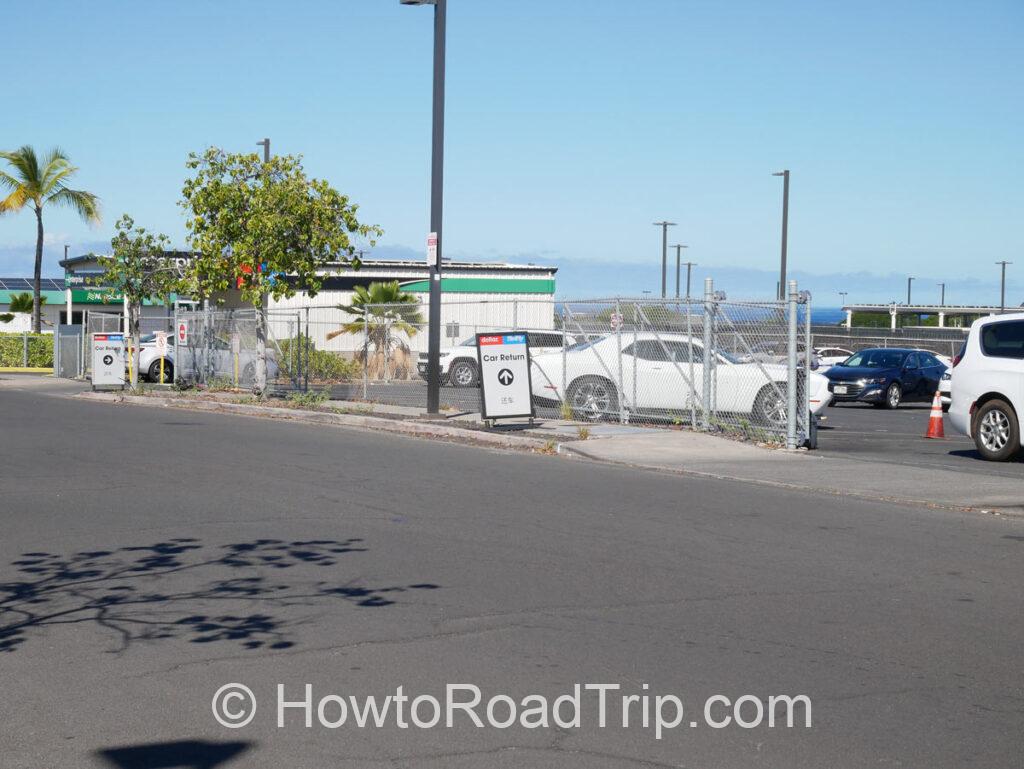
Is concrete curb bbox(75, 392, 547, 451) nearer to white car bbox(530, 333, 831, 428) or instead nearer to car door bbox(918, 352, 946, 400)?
white car bbox(530, 333, 831, 428)

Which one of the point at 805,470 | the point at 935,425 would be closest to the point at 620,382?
the point at 935,425

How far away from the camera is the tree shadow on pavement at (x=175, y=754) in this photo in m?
4.63

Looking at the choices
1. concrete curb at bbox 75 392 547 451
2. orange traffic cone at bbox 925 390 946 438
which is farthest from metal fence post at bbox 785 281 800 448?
orange traffic cone at bbox 925 390 946 438

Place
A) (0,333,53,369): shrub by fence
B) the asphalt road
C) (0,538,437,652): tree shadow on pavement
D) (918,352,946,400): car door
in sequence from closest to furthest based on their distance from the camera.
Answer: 1. the asphalt road
2. (0,538,437,652): tree shadow on pavement
3. (918,352,946,400): car door
4. (0,333,53,369): shrub by fence

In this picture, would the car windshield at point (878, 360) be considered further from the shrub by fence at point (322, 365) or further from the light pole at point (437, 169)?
the light pole at point (437, 169)

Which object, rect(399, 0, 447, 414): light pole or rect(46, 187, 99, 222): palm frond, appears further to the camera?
rect(46, 187, 99, 222): palm frond

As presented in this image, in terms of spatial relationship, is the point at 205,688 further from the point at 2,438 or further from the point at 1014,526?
the point at 2,438

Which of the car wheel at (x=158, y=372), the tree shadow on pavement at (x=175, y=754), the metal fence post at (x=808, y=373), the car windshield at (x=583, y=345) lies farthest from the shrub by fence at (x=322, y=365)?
the tree shadow on pavement at (x=175, y=754)

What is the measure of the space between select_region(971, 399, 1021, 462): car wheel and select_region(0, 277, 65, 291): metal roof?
60.6m

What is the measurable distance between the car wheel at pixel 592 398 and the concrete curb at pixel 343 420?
8.70ft

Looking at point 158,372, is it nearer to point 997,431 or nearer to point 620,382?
point 620,382

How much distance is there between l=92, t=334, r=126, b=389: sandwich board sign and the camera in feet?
94.0

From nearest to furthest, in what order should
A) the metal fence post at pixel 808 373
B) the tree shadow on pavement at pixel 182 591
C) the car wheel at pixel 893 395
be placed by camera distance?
the tree shadow on pavement at pixel 182 591
the metal fence post at pixel 808 373
the car wheel at pixel 893 395

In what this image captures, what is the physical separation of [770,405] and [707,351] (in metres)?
1.28
